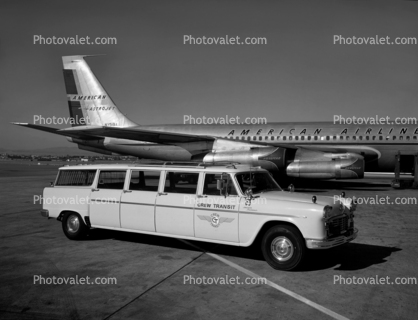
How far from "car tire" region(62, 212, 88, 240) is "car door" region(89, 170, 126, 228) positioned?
40cm

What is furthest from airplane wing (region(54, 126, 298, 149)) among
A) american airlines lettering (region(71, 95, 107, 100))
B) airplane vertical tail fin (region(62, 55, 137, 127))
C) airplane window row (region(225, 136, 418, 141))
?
american airlines lettering (region(71, 95, 107, 100))

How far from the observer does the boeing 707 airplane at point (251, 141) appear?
666 inches

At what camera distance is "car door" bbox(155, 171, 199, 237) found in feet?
21.7

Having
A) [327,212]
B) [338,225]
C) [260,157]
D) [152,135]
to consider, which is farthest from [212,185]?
[152,135]

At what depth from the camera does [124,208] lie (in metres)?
7.20

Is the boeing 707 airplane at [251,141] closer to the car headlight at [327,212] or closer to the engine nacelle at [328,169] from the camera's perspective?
the engine nacelle at [328,169]

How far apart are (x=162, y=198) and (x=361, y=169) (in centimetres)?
1209

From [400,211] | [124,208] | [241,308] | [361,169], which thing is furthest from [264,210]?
[361,169]

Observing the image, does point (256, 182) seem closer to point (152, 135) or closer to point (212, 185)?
point (212, 185)

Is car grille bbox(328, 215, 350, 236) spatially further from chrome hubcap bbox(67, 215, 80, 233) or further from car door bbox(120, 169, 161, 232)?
chrome hubcap bbox(67, 215, 80, 233)

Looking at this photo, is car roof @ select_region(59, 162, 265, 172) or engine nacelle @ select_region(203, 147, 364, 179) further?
engine nacelle @ select_region(203, 147, 364, 179)

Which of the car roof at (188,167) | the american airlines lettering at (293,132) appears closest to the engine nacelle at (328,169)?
the american airlines lettering at (293,132)

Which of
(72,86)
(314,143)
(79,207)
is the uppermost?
(72,86)

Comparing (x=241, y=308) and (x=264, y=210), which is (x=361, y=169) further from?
(x=241, y=308)
